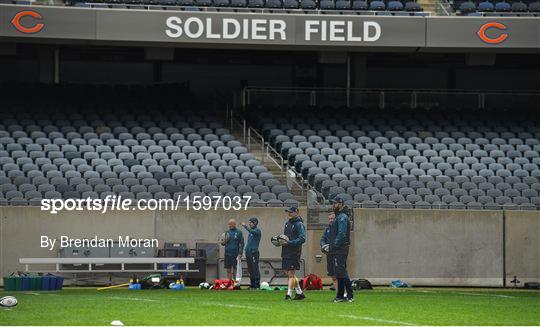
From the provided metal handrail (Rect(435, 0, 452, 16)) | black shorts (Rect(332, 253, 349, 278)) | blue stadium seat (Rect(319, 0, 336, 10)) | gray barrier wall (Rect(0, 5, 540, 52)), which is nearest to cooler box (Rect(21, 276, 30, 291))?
black shorts (Rect(332, 253, 349, 278))

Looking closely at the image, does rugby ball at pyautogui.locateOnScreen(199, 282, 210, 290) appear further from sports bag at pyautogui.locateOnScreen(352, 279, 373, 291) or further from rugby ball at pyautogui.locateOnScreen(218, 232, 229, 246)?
sports bag at pyautogui.locateOnScreen(352, 279, 373, 291)

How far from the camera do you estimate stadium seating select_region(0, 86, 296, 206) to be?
29.6 m

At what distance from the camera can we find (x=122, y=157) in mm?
31859

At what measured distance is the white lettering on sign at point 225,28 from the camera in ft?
113

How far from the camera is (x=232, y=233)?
27.0 m

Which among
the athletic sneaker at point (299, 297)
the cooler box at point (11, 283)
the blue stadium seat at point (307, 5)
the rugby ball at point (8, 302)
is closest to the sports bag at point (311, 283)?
the athletic sneaker at point (299, 297)

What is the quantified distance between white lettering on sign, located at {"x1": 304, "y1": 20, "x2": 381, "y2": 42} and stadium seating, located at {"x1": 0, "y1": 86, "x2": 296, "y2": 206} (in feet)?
12.4

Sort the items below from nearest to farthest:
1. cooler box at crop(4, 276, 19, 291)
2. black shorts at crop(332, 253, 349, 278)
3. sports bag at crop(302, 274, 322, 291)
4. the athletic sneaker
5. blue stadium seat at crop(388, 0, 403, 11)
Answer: black shorts at crop(332, 253, 349, 278) → the athletic sneaker → cooler box at crop(4, 276, 19, 291) → sports bag at crop(302, 274, 322, 291) → blue stadium seat at crop(388, 0, 403, 11)

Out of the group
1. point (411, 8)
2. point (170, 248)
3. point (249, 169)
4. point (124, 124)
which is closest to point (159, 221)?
point (170, 248)

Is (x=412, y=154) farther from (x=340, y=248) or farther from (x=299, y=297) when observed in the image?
(x=340, y=248)

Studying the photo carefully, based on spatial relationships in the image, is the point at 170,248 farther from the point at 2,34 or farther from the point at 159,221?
the point at 2,34

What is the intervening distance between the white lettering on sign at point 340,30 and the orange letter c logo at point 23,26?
7.42m

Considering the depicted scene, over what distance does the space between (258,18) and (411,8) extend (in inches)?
203

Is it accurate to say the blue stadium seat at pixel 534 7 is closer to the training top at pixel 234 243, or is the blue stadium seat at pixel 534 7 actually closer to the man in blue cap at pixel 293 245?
the training top at pixel 234 243
